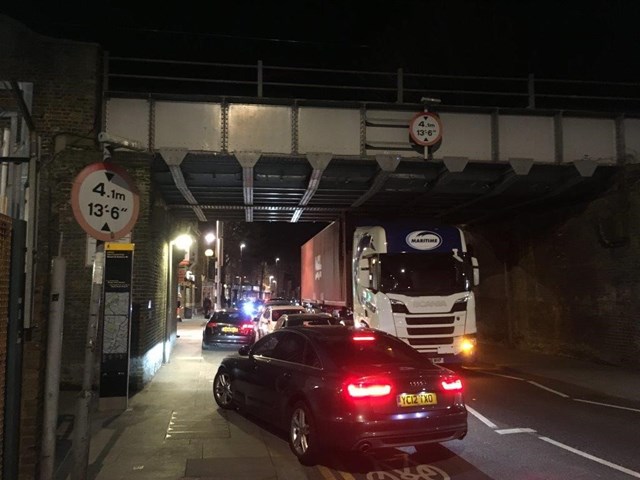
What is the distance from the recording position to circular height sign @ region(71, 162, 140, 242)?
5.16 m

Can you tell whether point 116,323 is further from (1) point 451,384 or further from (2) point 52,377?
(1) point 451,384

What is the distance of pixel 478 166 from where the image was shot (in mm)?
13711

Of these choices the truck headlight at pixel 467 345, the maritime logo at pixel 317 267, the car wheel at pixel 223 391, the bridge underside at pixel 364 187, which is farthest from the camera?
the maritime logo at pixel 317 267

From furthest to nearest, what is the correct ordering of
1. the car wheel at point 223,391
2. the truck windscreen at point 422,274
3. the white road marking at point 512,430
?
the truck windscreen at point 422,274 < the car wheel at point 223,391 < the white road marking at point 512,430

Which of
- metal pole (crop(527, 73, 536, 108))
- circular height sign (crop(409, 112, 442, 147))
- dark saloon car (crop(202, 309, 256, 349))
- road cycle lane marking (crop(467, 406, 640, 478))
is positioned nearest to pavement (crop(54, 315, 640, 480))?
road cycle lane marking (crop(467, 406, 640, 478))

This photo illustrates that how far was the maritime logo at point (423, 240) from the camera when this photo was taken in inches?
502

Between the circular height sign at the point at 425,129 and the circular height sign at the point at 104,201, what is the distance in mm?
8632

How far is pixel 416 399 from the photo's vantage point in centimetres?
619

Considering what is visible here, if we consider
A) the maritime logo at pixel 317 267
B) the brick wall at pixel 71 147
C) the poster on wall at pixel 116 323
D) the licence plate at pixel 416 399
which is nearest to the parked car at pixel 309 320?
the brick wall at pixel 71 147

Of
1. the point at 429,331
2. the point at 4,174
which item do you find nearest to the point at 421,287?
the point at 429,331

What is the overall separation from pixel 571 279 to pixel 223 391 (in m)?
10.9

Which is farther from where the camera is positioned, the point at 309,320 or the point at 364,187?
the point at 364,187

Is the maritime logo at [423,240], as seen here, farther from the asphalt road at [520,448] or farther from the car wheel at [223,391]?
the car wheel at [223,391]

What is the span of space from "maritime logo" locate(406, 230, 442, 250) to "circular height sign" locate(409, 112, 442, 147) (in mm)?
2048
